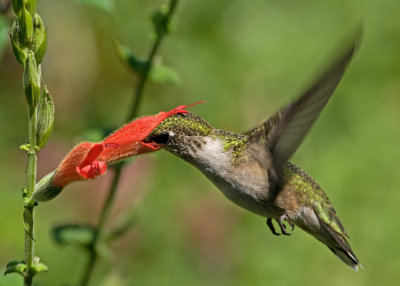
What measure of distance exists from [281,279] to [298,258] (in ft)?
0.72

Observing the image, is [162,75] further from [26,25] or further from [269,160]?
[26,25]

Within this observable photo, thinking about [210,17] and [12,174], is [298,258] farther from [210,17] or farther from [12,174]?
[210,17]

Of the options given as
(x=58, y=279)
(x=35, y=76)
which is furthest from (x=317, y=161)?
(x=35, y=76)

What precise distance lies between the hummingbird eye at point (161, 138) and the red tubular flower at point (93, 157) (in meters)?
0.09

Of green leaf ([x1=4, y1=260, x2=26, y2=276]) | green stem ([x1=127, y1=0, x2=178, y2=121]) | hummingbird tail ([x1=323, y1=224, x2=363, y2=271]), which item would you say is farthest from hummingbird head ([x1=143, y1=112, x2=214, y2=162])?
hummingbird tail ([x1=323, y1=224, x2=363, y2=271])

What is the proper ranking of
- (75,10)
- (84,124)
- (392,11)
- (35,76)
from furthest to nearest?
(392,11) → (75,10) → (84,124) → (35,76)

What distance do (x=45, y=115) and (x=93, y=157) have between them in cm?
23

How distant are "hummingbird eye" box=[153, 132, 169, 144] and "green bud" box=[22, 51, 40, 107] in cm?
59

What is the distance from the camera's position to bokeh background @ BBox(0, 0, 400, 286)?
4098 mm

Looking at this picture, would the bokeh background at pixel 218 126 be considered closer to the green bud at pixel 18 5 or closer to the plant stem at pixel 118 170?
the plant stem at pixel 118 170

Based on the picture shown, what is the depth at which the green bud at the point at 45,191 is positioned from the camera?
1.81m

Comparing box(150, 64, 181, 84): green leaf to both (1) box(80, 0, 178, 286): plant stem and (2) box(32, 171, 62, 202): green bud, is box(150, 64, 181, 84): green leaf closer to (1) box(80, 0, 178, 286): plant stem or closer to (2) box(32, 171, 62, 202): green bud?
(1) box(80, 0, 178, 286): plant stem

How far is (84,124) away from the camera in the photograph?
4.59 m

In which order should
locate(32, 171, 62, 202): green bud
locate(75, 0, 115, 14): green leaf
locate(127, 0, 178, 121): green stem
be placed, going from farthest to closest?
locate(127, 0, 178, 121): green stem → locate(75, 0, 115, 14): green leaf → locate(32, 171, 62, 202): green bud
